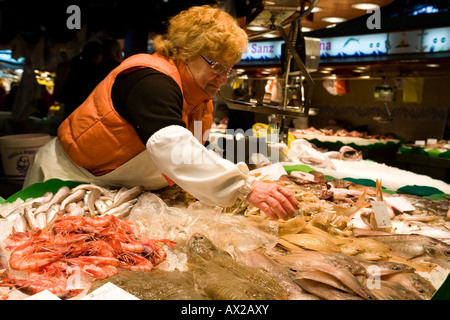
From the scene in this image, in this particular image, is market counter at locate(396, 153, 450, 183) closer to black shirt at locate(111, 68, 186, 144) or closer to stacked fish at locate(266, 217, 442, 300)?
stacked fish at locate(266, 217, 442, 300)

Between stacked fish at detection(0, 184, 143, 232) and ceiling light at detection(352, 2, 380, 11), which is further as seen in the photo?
ceiling light at detection(352, 2, 380, 11)

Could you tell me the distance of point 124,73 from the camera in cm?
214

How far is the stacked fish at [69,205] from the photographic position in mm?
1854

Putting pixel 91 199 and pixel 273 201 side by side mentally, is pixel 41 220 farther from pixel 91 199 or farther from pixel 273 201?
pixel 273 201

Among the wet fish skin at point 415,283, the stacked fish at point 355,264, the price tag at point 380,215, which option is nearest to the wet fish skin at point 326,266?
the stacked fish at point 355,264

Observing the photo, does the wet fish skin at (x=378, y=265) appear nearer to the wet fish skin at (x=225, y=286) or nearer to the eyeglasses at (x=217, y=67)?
the wet fish skin at (x=225, y=286)

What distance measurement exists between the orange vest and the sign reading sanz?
689cm

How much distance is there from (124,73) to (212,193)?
848 mm

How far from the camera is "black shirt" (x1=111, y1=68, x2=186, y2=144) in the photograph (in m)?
1.89

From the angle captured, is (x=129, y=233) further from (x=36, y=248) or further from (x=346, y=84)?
(x=346, y=84)

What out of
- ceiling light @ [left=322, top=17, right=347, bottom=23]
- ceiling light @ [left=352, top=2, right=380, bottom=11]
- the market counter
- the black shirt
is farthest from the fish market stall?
the market counter
